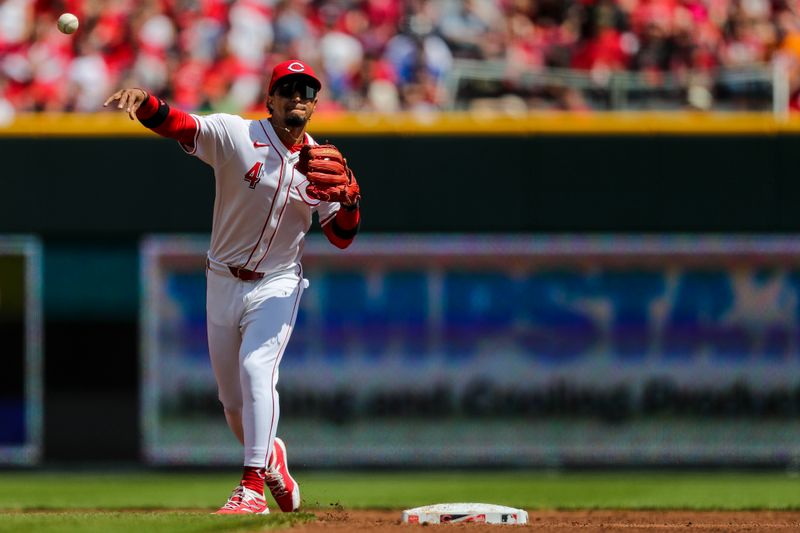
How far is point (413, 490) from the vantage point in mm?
9258

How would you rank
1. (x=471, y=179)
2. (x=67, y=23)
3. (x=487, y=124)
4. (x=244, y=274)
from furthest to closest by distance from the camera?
(x=471, y=179)
(x=487, y=124)
(x=67, y=23)
(x=244, y=274)

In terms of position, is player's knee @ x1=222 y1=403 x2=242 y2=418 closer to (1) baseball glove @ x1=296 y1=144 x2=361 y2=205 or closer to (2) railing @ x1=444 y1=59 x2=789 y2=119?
(1) baseball glove @ x1=296 y1=144 x2=361 y2=205

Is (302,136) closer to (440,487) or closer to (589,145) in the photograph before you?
(440,487)

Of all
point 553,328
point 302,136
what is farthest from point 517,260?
point 302,136

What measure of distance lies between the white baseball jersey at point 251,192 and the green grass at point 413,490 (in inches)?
43.3

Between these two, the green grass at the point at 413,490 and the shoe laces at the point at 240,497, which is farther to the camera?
the green grass at the point at 413,490

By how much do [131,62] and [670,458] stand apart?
5.36 meters

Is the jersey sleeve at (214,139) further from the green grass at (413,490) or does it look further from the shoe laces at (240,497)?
the green grass at (413,490)

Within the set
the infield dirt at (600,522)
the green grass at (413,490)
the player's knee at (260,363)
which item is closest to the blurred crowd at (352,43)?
the green grass at (413,490)

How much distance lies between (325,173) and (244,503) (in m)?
1.35

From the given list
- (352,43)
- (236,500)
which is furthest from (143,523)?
(352,43)

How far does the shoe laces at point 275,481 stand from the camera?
5.91 meters

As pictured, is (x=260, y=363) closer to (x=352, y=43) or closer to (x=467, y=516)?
(x=467, y=516)

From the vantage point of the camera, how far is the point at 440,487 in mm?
9430
